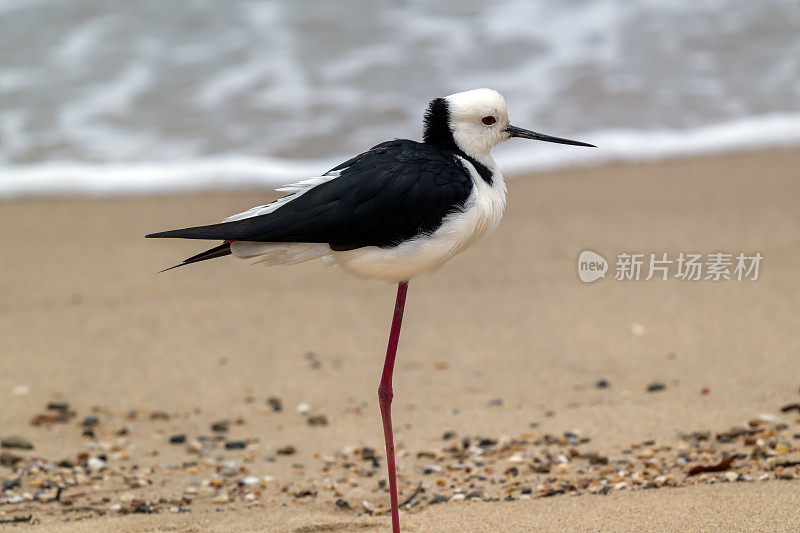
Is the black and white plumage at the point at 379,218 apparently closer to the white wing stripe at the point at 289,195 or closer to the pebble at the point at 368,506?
the white wing stripe at the point at 289,195

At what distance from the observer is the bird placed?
338 cm

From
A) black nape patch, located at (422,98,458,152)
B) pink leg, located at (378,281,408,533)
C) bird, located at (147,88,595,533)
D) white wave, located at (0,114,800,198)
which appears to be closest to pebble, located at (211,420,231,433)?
pink leg, located at (378,281,408,533)

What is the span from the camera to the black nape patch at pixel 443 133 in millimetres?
3629

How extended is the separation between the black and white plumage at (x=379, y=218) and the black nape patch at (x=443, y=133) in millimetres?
41

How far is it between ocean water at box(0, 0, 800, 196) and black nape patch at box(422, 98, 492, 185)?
16.2 ft

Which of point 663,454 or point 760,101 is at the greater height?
point 760,101

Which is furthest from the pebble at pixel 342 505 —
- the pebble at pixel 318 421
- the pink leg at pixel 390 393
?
the pebble at pixel 318 421

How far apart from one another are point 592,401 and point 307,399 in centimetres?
162

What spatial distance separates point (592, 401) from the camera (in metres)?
5.40

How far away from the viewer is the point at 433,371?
5.96m

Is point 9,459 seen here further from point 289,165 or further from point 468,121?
point 289,165

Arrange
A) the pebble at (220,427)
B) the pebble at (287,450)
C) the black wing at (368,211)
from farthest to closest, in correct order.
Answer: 1. the pebble at (220,427)
2. the pebble at (287,450)
3. the black wing at (368,211)

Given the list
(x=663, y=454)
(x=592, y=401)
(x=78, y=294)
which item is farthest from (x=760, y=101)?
(x=78, y=294)

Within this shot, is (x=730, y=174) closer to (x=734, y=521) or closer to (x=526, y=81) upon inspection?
(x=526, y=81)
